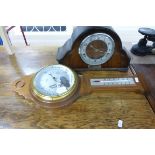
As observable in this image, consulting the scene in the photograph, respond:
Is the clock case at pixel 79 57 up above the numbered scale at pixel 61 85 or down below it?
above

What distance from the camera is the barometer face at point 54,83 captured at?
62 cm

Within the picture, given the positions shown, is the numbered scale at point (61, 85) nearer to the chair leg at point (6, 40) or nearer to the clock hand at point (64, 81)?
the clock hand at point (64, 81)

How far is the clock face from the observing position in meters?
0.67

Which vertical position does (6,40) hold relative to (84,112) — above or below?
above

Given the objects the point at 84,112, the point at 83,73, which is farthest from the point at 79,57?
the point at 84,112

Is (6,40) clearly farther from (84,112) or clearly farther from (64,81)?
(84,112)

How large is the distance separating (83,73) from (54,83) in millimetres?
124

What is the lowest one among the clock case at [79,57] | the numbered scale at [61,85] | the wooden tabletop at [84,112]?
the wooden tabletop at [84,112]

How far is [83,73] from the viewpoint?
73 cm

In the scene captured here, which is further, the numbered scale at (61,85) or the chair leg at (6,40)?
the chair leg at (6,40)

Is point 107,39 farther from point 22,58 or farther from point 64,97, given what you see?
point 22,58

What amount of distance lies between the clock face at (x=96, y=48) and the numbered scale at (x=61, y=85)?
57 mm

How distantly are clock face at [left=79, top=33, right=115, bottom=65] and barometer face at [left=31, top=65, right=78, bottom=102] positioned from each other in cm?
8

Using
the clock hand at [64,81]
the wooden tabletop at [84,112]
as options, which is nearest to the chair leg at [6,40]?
the wooden tabletop at [84,112]
